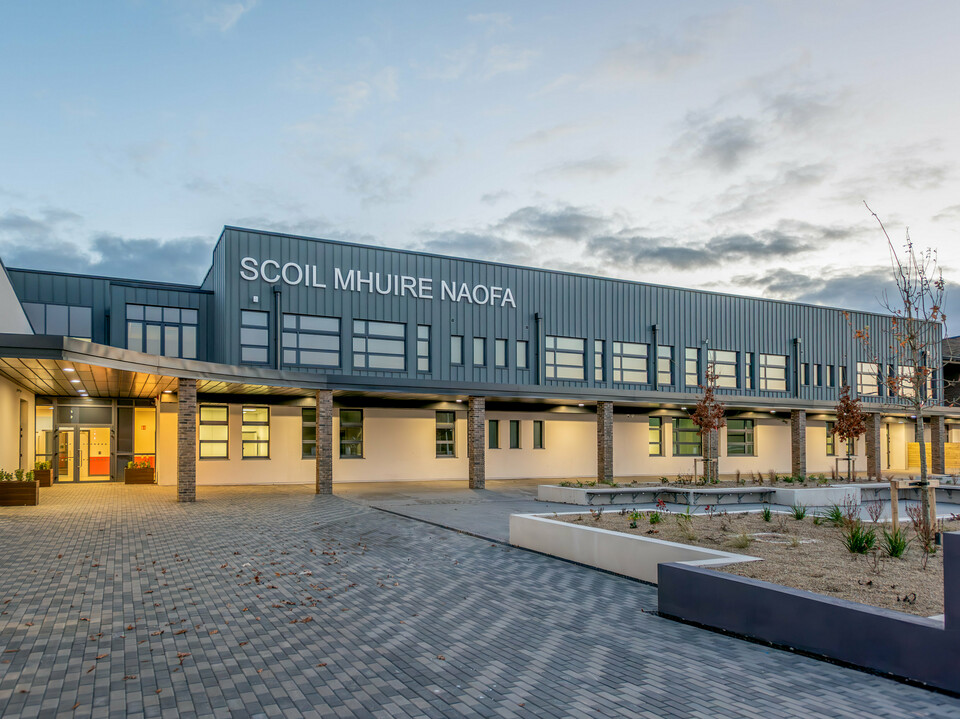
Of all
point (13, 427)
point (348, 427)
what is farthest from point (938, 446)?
point (13, 427)

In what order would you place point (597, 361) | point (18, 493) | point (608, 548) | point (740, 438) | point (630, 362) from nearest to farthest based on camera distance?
point (608, 548) → point (18, 493) → point (597, 361) → point (630, 362) → point (740, 438)

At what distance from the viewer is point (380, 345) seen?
27.4 metres

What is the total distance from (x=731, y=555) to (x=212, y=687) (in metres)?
6.31

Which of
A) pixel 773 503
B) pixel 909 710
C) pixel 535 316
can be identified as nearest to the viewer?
pixel 909 710

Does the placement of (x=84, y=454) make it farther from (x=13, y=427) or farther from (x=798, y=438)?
(x=798, y=438)

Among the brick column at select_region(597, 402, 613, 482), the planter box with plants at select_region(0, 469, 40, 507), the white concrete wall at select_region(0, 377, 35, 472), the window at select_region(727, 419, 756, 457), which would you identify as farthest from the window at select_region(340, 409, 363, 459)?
the window at select_region(727, 419, 756, 457)

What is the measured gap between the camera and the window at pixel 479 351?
29344 mm

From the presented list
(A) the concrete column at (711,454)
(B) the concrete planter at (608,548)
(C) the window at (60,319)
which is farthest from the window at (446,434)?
(B) the concrete planter at (608,548)

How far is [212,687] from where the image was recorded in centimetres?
545

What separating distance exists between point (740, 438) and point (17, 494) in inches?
1245

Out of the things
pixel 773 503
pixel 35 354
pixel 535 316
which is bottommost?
pixel 773 503

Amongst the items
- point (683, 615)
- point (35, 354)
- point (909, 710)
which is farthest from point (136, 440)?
point (909, 710)

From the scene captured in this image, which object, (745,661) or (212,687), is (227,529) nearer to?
(212,687)

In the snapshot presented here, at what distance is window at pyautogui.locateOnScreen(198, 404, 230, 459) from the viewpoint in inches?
989
